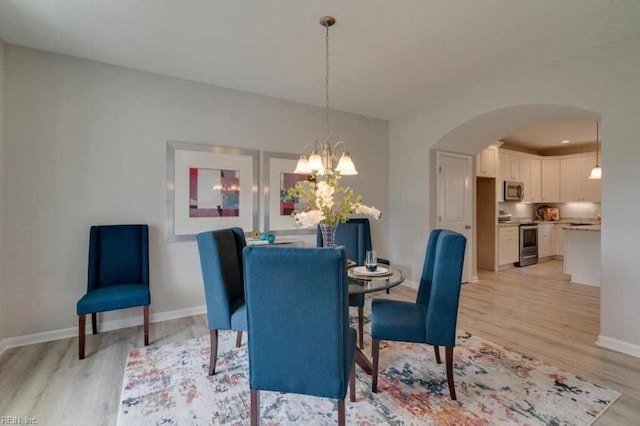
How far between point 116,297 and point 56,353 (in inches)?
26.9

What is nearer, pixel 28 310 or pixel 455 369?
pixel 455 369

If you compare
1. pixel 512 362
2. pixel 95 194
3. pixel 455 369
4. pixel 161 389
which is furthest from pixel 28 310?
pixel 512 362

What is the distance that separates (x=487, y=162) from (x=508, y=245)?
1774 millimetres

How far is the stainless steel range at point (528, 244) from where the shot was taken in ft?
20.7

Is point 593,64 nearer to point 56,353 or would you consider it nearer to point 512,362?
point 512,362

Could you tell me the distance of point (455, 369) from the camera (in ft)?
7.75

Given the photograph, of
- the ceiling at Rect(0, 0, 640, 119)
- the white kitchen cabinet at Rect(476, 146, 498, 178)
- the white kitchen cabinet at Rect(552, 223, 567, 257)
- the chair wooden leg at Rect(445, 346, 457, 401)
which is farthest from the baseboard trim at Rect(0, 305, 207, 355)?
the white kitchen cabinet at Rect(552, 223, 567, 257)

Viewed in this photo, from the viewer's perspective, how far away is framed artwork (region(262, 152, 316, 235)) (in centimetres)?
395

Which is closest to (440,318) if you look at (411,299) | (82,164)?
(411,299)

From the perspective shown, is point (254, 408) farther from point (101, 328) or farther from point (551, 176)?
point (551, 176)

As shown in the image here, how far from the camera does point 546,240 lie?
6.91m

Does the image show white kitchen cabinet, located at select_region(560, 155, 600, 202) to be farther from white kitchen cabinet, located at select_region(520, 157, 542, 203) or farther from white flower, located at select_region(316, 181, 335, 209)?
white flower, located at select_region(316, 181, 335, 209)

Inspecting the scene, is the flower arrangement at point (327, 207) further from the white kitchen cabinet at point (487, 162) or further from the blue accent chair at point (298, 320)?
the white kitchen cabinet at point (487, 162)

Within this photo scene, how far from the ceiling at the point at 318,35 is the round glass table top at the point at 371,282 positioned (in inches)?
76.1
